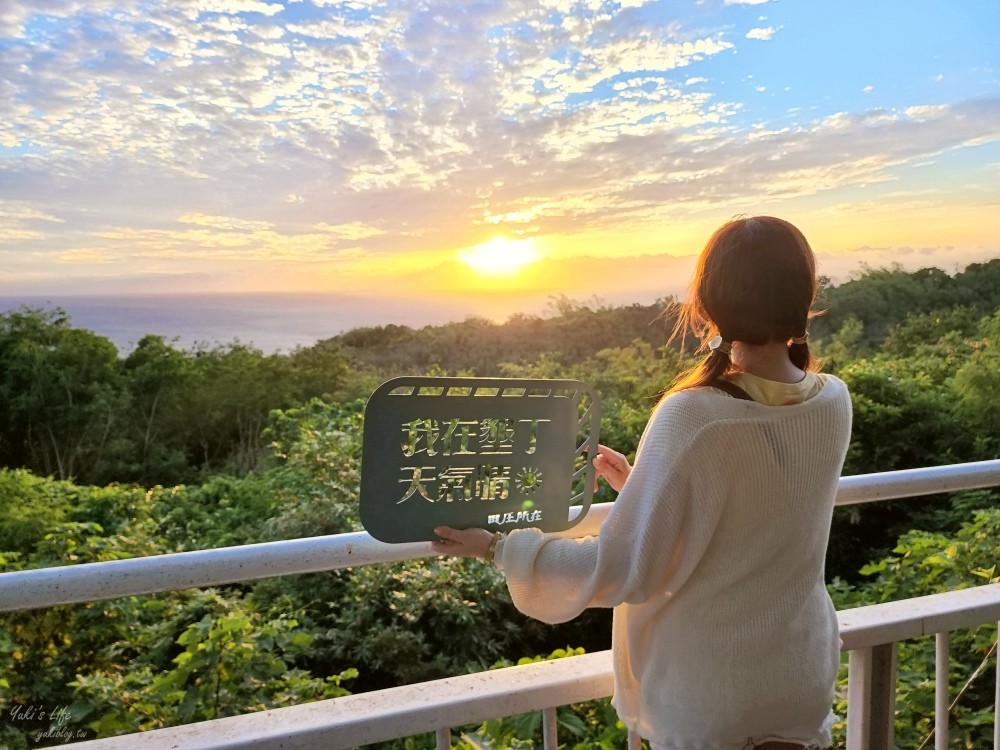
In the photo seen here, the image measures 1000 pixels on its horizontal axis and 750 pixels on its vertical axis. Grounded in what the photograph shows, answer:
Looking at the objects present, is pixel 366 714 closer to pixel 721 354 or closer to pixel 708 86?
pixel 721 354

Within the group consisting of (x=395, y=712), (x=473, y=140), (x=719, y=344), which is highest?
(x=473, y=140)

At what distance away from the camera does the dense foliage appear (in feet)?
6.43

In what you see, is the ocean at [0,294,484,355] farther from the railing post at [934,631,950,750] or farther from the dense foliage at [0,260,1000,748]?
the railing post at [934,631,950,750]

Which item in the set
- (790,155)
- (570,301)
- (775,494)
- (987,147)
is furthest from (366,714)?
(987,147)

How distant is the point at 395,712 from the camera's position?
3.44 ft

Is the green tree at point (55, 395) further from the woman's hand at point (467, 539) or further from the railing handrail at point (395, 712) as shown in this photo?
the woman's hand at point (467, 539)

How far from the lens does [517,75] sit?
361 centimetres

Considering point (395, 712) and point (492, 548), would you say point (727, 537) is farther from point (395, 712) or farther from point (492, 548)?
point (395, 712)

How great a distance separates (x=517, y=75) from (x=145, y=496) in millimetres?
2609

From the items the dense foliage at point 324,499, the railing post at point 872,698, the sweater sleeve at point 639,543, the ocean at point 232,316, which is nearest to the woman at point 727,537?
the sweater sleeve at point 639,543

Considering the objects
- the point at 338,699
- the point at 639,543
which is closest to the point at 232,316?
the point at 338,699

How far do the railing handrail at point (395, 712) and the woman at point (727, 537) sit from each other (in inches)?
4.9

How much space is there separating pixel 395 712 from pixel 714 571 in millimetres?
463

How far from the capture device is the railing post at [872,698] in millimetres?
1390
